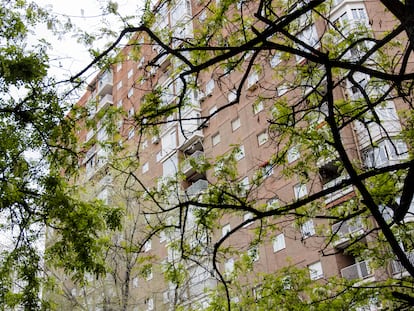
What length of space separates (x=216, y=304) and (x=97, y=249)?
3.81m

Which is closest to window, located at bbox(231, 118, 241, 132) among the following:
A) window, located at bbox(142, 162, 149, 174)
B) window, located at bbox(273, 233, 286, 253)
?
window, located at bbox(273, 233, 286, 253)

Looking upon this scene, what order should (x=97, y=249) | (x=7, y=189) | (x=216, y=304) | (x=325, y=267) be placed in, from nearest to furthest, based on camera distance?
(x=7, y=189) → (x=97, y=249) → (x=216, y=304) → (x=325, y=267)

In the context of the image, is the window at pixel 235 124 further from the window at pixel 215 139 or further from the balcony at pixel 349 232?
the balcony at pixel 349 232

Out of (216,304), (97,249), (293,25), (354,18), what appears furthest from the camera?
(354,18)

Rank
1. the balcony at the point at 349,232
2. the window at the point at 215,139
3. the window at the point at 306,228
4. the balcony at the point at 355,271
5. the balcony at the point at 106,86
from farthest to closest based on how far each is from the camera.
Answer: the balcony at the point at 106,86, the window at the point at 215,139, the balcony at the point at 355,271, the balcony at the point at 349,232, the window at the point at 306,228

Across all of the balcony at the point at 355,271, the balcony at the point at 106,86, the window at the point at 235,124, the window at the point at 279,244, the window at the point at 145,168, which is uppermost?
the balcony at the point at 106,86

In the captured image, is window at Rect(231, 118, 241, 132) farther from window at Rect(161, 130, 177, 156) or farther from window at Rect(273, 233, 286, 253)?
window at Rect(273, 233, 286, 253)

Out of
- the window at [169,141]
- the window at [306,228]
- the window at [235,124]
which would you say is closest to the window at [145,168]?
the window at [169,141]

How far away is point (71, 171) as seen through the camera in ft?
22.4

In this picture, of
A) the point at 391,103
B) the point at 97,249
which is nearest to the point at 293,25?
the point at 97,249

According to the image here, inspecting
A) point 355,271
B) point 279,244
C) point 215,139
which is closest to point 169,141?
point 215,139

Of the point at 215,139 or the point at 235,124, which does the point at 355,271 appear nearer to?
the point at 235,124

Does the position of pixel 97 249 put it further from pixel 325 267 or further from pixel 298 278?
pixel 325 267

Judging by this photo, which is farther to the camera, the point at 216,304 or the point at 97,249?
the point at 216,304
